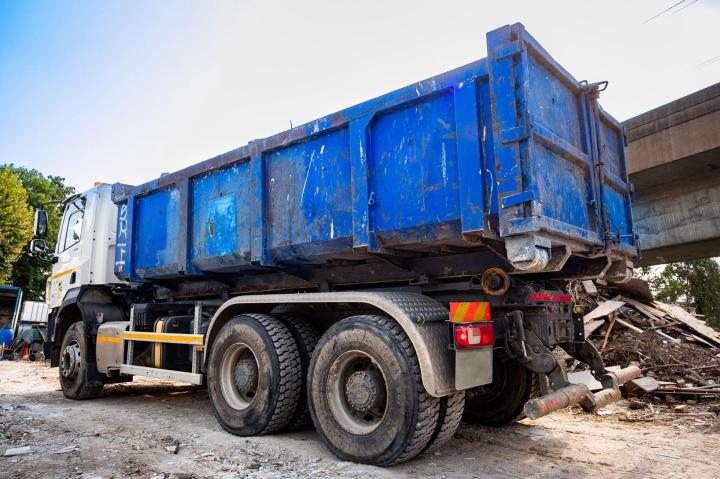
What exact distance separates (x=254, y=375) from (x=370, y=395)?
1404mm

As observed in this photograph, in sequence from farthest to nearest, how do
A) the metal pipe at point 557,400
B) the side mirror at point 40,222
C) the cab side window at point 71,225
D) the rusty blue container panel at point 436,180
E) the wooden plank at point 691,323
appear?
the wooden plank at point 691,323 → the cab side window at point 71,225 → the side mirror at point 40,222 → the rusty blue container panel at point 436,180 → the metal pipe at point 557,400

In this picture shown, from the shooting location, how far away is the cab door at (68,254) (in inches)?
292

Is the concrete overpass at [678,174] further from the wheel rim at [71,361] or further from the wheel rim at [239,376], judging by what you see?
the wheel rim at [71,361]

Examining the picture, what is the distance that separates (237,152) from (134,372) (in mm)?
3017

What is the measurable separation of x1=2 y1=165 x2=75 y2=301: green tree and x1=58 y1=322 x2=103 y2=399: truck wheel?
21385mm

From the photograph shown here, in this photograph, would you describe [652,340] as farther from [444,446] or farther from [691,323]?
[444,446]

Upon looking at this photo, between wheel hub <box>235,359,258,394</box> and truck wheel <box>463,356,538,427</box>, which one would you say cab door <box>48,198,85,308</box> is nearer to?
wheel hub <box>235,359,258,394</box>

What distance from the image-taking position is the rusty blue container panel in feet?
11.1

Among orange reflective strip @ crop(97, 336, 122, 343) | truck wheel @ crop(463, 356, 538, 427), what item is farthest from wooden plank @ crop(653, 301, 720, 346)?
orange reflective strip @ crop(97, 336, 122, 343)

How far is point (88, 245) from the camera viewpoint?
23.9 ft

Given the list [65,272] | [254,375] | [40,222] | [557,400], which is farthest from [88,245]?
[557,400]

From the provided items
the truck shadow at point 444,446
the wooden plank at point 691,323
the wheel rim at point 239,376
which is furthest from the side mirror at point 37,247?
the wooden plank at point 691,323

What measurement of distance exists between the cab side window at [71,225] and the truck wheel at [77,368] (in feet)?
4.53

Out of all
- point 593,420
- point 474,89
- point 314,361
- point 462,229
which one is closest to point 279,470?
point 314,361
